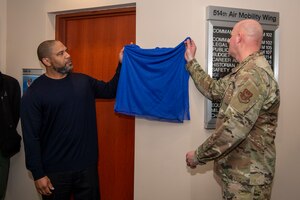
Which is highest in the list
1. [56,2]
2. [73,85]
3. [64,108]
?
[56,2]

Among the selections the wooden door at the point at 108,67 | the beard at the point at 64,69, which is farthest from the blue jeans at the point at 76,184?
the beard at the point at 64,69

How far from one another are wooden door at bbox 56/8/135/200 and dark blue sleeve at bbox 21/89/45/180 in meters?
0.82

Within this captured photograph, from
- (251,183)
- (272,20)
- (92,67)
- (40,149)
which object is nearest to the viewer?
(251,183)

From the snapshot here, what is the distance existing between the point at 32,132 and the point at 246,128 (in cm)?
148

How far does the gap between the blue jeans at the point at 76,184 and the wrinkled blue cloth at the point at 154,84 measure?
56cm

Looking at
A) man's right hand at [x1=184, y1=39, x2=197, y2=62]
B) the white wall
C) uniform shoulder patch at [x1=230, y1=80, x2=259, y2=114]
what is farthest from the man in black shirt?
uniform shoulder patch at [x1=230, y1=80, x2=259, y2=114]

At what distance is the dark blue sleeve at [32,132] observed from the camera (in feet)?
7.79

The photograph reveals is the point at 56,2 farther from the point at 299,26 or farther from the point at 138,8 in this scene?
the point at 299,26

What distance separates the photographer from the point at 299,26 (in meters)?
2.79

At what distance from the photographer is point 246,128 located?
1.88 metres

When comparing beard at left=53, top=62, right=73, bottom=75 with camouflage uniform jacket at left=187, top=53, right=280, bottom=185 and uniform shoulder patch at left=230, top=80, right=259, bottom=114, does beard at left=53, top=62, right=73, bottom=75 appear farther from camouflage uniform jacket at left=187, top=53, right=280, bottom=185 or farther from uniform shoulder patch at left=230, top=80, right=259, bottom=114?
uniform shoulder patch at left=230, top=80, right=259, bottom=114

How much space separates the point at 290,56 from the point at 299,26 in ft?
0.87

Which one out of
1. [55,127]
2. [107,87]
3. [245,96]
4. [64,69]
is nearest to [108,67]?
[107,87]

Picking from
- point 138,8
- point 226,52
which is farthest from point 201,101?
point 138,8
